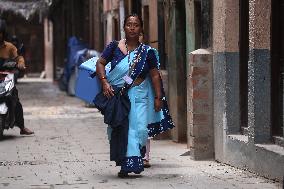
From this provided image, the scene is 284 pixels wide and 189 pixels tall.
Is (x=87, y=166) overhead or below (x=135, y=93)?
below

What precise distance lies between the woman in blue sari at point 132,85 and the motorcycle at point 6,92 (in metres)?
4.54

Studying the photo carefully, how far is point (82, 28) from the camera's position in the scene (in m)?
32.5

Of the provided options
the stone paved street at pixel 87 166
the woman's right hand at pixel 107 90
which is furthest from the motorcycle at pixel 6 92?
the woman's right hand at pixel 107 90

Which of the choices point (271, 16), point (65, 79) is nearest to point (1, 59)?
point (271, 16)

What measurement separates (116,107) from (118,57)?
56cm

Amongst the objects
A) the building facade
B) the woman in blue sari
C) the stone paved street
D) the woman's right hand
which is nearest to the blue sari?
the woman in blue sari

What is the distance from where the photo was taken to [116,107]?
8.98 m

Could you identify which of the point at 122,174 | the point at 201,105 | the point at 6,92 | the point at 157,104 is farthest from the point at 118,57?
the point at 6,92

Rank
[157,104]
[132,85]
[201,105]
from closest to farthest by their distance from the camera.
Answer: [132,85] → [157,104] → [201,105]

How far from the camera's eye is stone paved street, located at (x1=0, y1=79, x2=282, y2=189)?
8469mm

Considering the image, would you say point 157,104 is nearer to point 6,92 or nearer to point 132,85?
point 132,85

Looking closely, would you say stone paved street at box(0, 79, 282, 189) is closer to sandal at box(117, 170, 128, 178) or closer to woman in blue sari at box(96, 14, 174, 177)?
sandal at box(117, 170, 128, 178)

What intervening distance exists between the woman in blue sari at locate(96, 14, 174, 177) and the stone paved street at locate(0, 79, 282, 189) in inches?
11.2

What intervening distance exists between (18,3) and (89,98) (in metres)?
23.6
